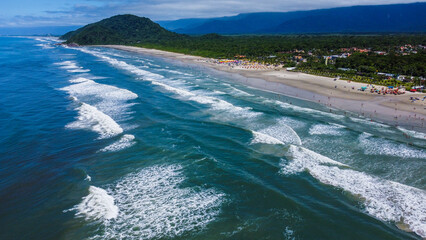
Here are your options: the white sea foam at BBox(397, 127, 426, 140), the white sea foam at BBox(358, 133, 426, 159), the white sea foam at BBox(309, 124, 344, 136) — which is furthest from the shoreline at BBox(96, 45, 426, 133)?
the white sea foam at BBox(309, 124, 344, 136)

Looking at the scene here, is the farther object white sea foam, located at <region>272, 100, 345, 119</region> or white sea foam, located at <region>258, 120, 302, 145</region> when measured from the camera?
white sea foam, located at <region>272, 100, 345, 119</region>

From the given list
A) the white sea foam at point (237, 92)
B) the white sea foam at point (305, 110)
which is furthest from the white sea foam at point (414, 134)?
the white sea foam at point (237, 92)

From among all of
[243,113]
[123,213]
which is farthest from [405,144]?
[123,213]

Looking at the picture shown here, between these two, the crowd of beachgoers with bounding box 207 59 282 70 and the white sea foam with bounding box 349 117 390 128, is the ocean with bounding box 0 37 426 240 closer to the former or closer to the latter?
the white sea foam with bounding box 349 117 390 128

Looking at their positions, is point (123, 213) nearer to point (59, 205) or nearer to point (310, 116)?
point (59, 205)

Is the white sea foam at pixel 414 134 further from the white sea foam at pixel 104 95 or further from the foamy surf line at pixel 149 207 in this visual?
the white sea foam at pixel 104 95
